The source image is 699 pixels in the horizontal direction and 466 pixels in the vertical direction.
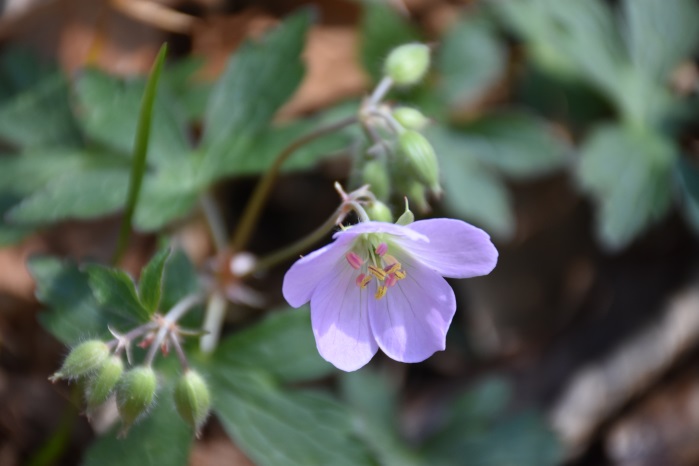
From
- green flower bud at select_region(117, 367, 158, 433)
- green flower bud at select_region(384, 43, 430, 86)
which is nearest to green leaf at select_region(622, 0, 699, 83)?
green flower bud at select_region(384, 43, 430, 86)

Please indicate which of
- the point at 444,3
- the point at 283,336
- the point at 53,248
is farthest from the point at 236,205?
the point at 444,3

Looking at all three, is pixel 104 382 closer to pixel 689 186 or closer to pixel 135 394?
pixel 135 394

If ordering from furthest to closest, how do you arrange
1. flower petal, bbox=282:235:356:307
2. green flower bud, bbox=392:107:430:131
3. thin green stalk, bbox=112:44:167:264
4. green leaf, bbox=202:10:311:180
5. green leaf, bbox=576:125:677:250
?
green leaf, bbox=576:125:677:250 → green leaf, bbox=202:10:311:180 → green flower bud, bbox=392:107:430:131 → thin green stalk, bbox=112:44:167:264 → flower petal, bbox=282:235:356:307

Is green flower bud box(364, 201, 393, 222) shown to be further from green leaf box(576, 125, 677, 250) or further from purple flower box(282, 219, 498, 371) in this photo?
green leaf box(576, 125, 677, 250)

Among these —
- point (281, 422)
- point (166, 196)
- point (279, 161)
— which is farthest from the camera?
point (166, 196)

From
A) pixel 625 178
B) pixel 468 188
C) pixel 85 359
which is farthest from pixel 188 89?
pixel 625 178
